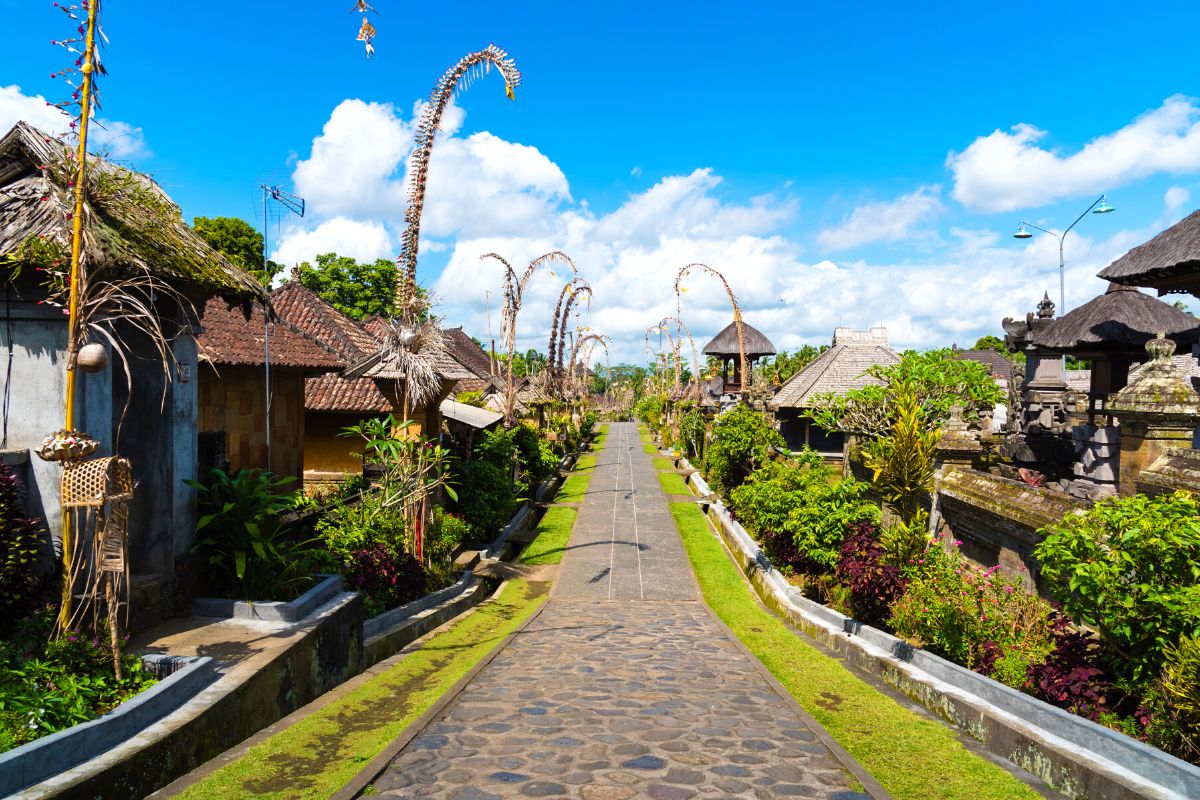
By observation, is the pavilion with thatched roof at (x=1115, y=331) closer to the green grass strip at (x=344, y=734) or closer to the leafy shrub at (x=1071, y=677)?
the leafy shrub at (x=1071, y=677)

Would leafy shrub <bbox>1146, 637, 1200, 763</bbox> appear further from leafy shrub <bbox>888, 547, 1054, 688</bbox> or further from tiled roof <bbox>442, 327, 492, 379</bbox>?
tiled roof <bbox>442, 327, 492, 379</bbox>

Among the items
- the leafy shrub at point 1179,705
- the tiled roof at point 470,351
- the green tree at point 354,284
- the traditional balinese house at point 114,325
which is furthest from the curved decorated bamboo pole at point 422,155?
the green tree at point 354,284

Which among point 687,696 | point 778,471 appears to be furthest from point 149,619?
point 778,471

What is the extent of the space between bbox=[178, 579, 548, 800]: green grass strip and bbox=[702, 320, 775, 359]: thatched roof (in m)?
31.9

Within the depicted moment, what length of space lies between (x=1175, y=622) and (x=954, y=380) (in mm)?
11718

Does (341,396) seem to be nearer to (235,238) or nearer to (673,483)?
(673,483)

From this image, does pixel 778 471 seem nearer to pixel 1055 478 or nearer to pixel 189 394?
pixel 1055 478

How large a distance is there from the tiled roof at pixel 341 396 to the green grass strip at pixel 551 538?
5316 millimetres

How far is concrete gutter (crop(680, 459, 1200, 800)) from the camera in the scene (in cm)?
480

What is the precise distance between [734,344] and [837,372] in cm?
1078

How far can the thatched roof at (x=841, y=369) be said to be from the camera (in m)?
29.8

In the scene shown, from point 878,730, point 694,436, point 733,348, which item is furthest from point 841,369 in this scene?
point 878,730

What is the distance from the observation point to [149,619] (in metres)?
7.61

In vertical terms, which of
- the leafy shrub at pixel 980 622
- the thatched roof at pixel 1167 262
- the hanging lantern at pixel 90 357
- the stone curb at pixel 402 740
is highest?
the thatched roof at pixel 1167 262
